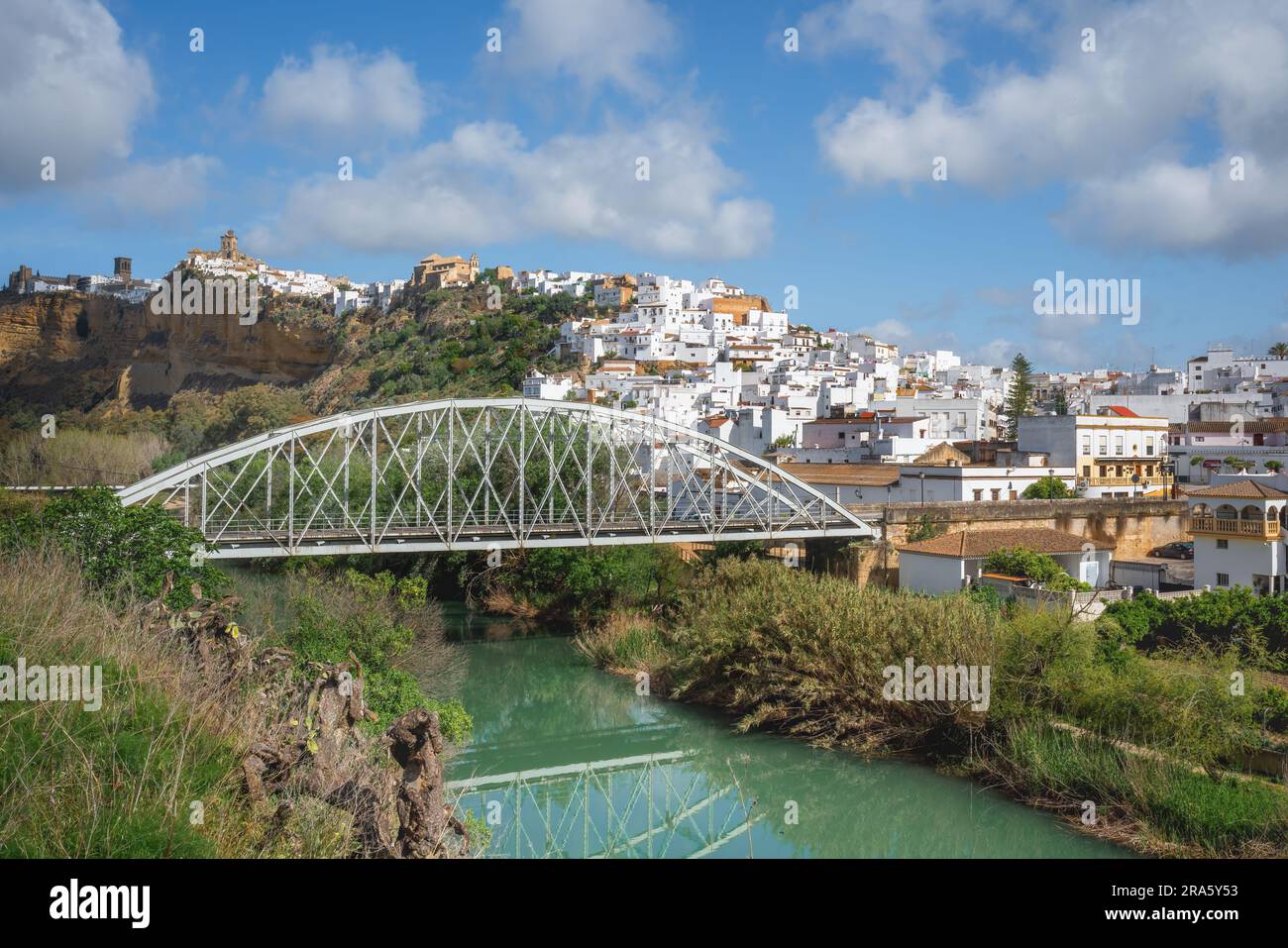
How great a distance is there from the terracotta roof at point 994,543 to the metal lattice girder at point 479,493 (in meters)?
1.95

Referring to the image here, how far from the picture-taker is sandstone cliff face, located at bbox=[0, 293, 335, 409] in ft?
227

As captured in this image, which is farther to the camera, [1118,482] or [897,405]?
[897,405]

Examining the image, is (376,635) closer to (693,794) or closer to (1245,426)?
(693,794)

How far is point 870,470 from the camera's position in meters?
32.7

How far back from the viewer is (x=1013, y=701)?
13.8 m

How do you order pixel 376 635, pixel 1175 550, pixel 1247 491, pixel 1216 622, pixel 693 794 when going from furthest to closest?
pixel 1175 550
pixel 1247 491
pixel 1216 622
pixel 376 635
pixel 693 794

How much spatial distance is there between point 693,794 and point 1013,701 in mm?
4606

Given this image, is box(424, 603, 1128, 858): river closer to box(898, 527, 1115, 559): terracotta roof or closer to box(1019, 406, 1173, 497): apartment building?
box(898, 527, 1115, 559): terracotta roof

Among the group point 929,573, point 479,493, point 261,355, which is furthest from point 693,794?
point 261,355

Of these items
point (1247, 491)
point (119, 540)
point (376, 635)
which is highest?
point (1247, 491)

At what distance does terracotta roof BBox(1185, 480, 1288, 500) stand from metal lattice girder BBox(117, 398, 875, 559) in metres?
7.46
